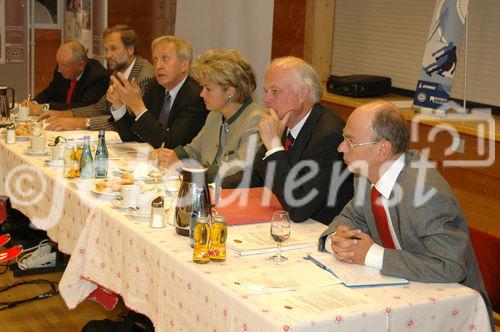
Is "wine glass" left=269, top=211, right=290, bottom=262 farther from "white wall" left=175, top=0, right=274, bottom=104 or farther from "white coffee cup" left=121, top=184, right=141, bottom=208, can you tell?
"white wall" left=175, top=0, right=274, bottom=104

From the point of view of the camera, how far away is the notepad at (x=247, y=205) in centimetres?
261

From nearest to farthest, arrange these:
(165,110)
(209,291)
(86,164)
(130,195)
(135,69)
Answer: (209,291) → (130,195) → (86,164) → (165,110) → (135,69)

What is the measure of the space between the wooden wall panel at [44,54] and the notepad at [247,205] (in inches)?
172

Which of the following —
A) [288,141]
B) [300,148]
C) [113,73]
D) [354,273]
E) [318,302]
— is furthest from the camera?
[113,73]

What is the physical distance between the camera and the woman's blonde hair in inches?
134

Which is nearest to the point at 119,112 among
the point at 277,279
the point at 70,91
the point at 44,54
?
the point at 70,91

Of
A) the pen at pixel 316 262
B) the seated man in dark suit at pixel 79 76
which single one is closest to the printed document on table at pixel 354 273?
the pen at pixel 316 262

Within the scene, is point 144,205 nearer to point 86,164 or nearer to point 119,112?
point 86,164

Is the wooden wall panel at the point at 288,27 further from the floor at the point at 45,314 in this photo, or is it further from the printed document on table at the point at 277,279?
the printed document on table at the point at 277,279

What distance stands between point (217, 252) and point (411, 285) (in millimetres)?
552

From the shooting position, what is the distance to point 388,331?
1.92 metres

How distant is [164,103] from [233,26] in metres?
0.91

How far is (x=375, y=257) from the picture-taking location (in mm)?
2166

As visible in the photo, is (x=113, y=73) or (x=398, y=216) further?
(x=113, y=73)
